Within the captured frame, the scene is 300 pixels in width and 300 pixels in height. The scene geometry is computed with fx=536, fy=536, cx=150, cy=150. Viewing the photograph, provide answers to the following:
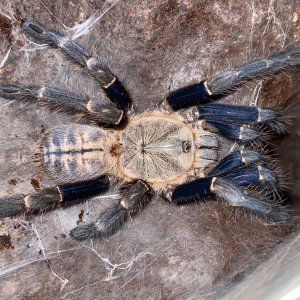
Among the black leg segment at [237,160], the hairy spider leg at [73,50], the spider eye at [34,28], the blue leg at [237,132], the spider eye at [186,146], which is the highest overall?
the spider eye at [34,28]

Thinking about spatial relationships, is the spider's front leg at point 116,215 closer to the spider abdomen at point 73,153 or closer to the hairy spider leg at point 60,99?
the spider abdomen at point 73,153

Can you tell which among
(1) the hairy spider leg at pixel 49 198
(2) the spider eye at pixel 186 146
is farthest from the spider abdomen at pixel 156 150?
(1) the hairy spider leg at pixel 49 198

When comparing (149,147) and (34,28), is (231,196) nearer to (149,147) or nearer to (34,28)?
(149,147)

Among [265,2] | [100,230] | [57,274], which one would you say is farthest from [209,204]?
[265,2]

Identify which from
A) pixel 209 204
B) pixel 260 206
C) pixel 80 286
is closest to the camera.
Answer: pixel 260 206

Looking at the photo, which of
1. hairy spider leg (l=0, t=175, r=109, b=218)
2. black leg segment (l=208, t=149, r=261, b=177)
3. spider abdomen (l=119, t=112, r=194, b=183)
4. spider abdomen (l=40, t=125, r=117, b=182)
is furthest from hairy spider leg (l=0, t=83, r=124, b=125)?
black leg segment (l=208, t=149, r=261, b=177)

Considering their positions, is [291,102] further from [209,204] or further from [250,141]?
[209,204]
